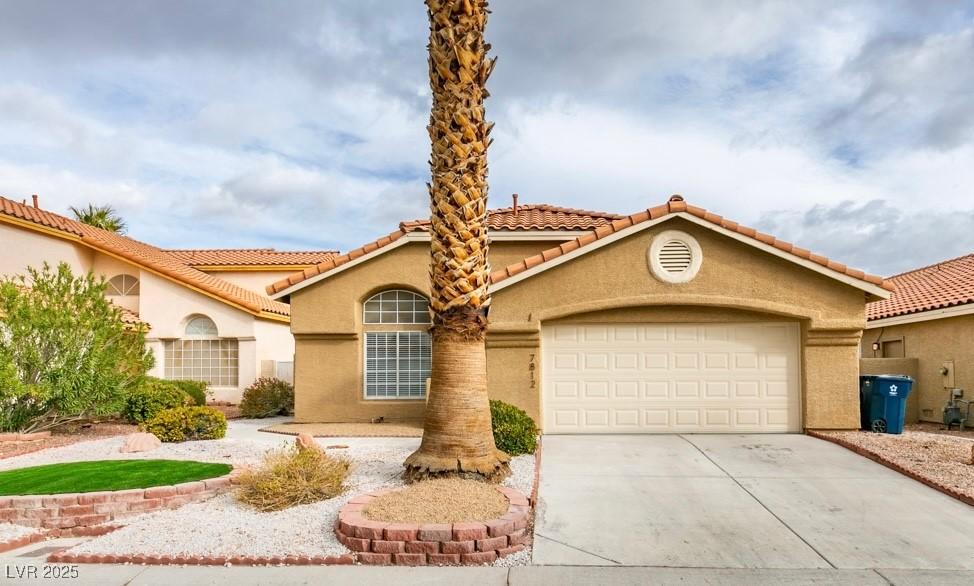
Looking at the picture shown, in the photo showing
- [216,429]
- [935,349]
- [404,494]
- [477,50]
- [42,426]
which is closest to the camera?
[404,494]

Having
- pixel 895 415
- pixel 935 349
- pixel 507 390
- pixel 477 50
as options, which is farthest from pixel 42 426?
pixel 935 349

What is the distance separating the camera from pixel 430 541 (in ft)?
22.6

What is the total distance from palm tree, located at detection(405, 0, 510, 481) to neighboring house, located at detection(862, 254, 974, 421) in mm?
9257

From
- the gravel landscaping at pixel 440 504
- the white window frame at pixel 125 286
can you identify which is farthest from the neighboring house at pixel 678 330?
the white window frame at pixel 125 286

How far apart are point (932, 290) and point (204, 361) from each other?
2183 cm

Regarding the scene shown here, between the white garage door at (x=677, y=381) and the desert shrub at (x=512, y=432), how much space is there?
8.42 ft

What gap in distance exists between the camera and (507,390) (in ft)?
45.8

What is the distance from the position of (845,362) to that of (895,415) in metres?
1.34

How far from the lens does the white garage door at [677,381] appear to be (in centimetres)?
1411

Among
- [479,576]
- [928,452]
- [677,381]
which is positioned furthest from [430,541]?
[928,452]

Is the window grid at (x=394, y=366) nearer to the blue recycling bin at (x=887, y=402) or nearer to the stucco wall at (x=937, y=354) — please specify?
the blue recycling bin at (x=887, y=402)

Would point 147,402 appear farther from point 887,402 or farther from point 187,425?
point 887,402

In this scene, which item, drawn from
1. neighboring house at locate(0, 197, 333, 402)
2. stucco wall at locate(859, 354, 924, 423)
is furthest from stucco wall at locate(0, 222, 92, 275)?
stucco wall at locate(859, 354, 924, 423)

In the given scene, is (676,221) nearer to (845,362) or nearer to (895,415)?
(845,362)
